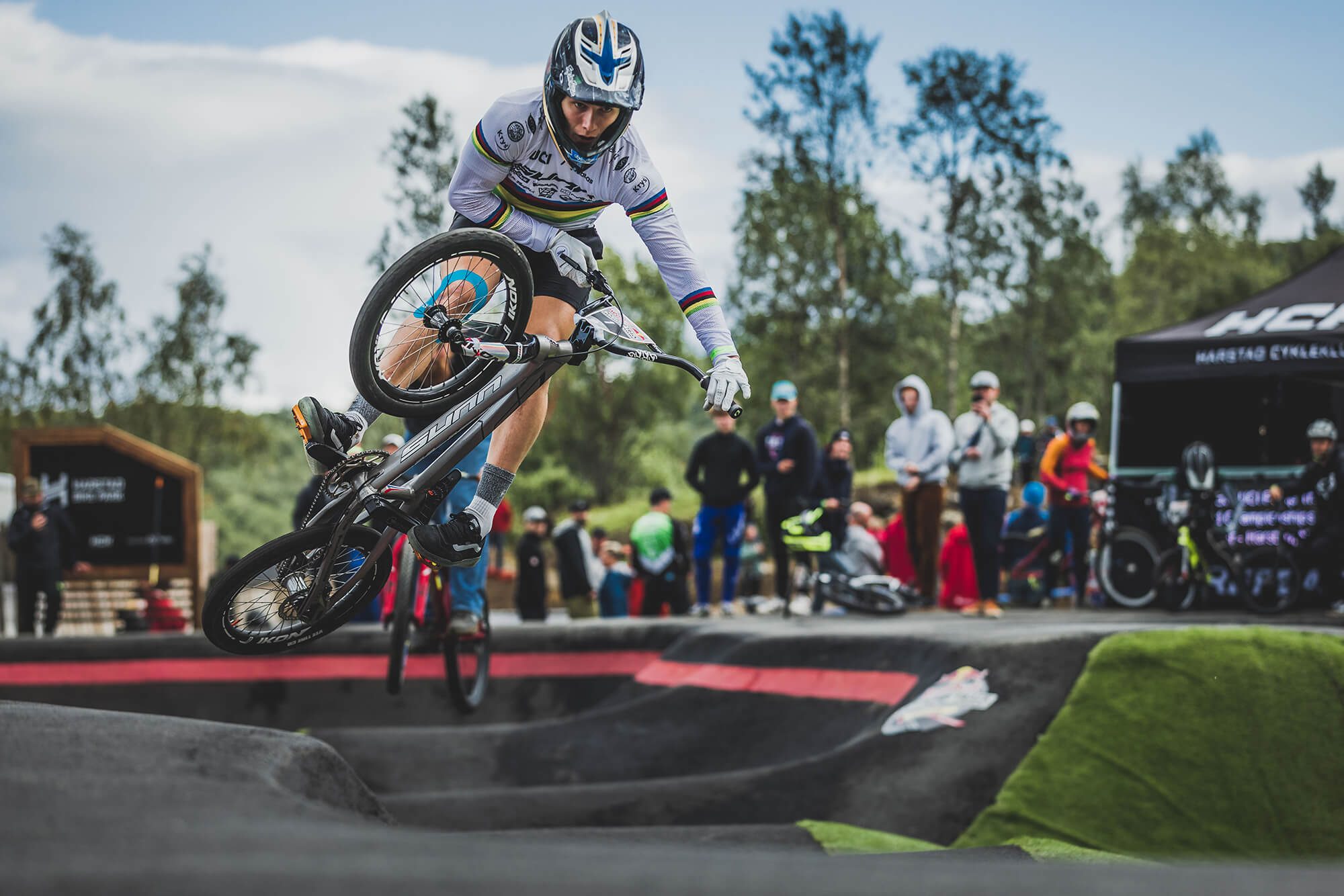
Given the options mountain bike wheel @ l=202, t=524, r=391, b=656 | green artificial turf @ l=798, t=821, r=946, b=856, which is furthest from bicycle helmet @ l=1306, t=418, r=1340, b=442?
mountain bike wheel @ l=202, t=524, r=391, b=656

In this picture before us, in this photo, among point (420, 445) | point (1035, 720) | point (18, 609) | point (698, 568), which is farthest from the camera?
point (18, 609)

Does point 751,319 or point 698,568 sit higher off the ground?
point 751,319

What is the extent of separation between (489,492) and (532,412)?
1.30 feet

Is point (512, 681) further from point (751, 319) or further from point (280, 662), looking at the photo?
point (751, 319)

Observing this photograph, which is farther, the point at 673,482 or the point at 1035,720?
the point at 673,482

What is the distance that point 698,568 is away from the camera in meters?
10.8

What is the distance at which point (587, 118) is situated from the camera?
4.03 m

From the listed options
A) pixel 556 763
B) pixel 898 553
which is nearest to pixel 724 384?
pixel 556 763

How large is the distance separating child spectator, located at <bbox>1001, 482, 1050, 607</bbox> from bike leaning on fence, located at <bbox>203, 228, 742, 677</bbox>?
9.88 meters

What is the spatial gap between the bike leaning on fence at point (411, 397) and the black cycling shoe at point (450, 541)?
7 cm

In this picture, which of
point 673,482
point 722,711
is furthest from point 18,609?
point 673,482

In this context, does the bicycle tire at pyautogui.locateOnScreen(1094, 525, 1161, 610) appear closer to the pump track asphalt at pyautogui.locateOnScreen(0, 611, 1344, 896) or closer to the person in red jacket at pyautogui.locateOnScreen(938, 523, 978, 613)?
the pump track asphalt at pyautogui.locateOnScreen(0, 611, 1344, 896)

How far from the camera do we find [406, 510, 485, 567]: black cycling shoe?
4.30 metres

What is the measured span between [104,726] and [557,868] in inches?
74.8
